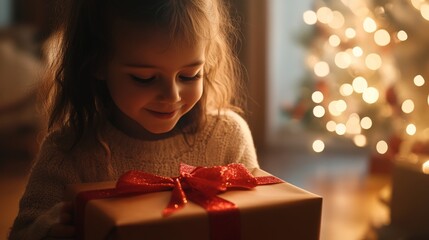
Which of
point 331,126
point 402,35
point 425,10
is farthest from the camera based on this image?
point 331,126

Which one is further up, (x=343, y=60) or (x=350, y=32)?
(x=350, y=32)

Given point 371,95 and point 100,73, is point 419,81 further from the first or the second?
point 100,73

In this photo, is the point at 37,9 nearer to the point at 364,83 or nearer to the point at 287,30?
the point at 287,30

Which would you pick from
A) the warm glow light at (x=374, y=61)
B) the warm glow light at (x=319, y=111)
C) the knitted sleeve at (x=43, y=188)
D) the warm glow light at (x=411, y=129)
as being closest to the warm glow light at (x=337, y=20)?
the warm glow light at (x=374, y=61)

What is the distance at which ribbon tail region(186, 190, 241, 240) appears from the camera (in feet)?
3.05

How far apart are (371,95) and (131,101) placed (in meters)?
1.63

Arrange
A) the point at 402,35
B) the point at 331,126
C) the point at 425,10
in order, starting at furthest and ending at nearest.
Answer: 1. the point at 331,126
2. the point at 402,35
3. the point at 425,10

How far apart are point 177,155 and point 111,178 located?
0.15 m

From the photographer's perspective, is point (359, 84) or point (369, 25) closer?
point (369, 25)

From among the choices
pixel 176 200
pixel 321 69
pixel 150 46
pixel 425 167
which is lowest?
pixel 425 167

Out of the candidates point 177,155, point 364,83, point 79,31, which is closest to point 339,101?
point 364,83

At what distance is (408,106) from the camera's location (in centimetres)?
237

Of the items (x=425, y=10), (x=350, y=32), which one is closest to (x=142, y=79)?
(x=425, y=10)

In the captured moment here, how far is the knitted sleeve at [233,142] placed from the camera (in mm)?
1374
